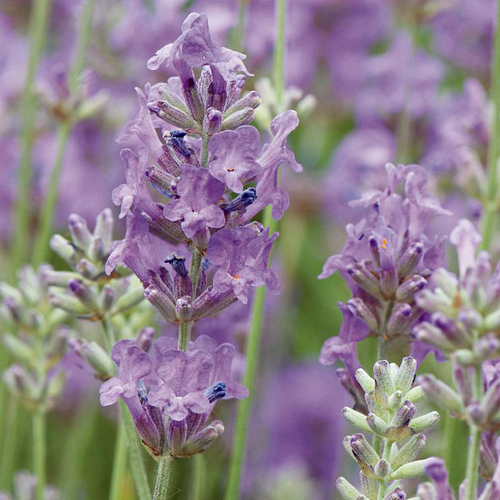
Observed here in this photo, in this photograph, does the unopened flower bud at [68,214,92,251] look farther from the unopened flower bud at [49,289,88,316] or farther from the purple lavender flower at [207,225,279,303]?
the purple lavender flower at [207,225,279,303]

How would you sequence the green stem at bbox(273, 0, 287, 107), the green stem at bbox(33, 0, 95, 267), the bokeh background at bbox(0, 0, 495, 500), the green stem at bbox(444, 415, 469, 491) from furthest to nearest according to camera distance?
the bokeh background at bbox(0, 0, 495, 500) → the green stem at bbox(33, 0, 95, 267) → the green stem at bbox(273, 0, 287, 107) → the green stem at bbox(444, 415, 469, 491)

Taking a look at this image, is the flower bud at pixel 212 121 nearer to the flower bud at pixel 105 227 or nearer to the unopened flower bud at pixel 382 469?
the flower bud at pixel 105 227

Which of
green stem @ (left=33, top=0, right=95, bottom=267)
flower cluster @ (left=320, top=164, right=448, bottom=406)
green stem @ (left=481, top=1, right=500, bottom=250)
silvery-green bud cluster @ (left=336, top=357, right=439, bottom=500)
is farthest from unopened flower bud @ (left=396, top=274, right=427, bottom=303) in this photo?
green stem @ (left=33, top=0, right=95, bottom=267)

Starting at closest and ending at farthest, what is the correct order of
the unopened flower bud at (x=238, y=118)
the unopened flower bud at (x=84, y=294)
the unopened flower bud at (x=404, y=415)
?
the unopened flower bud at (x=404, y=415)
the unopened flower bud at (x=238, y=118)
the unopened flower bud at (x=84, y=294)

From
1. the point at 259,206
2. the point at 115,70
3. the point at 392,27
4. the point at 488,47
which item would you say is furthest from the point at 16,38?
the point at 259,206

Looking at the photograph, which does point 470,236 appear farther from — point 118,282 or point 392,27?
point 392,27

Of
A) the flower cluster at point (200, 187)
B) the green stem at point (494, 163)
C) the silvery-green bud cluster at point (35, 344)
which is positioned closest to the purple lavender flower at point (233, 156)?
the flower cluster at point (200, 187)
